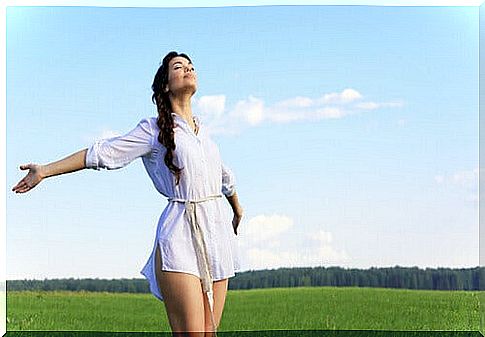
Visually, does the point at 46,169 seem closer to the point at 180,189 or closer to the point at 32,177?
the point at 32,177

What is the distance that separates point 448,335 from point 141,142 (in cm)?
282

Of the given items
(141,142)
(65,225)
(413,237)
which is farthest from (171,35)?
(141,142)

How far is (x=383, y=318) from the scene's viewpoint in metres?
6.48

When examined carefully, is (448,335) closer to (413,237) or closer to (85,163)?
(413,237)

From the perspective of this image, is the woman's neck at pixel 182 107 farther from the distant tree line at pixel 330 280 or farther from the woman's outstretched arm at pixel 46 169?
the distant tree line at pixel 330 280

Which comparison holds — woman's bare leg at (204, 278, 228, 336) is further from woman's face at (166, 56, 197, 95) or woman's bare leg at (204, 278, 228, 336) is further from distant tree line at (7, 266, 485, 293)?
distant tree line at (7, 266, 485, 293)

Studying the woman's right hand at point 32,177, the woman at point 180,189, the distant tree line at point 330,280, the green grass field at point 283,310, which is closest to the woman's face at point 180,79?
the woman at point 180,189

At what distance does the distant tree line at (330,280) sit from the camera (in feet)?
20.8

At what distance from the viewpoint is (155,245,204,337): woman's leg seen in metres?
3.89

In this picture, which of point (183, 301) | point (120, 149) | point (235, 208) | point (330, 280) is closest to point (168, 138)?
point (120, 149)

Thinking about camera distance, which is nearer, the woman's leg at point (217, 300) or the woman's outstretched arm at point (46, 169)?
the woman's outstretched arm at point (46, 169)

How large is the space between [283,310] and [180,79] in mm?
2668

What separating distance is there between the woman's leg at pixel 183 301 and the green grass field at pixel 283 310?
7.93 feet

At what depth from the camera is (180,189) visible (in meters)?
4.09
